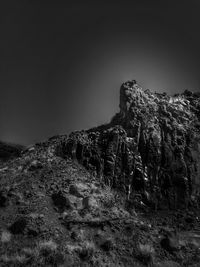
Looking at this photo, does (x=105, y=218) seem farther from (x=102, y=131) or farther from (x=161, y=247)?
(x=102, y=131)

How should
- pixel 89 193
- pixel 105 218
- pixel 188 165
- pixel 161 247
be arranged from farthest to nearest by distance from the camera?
pixel 188 165 < pixel 89 193 < pixel 105 218 < pixel 161 247

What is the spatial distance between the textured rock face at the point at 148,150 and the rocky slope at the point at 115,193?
0.13 m

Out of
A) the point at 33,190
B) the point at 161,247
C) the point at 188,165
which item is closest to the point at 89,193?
the point at 33,190

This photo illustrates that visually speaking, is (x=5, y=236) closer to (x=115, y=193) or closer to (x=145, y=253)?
(x=145, y=253)

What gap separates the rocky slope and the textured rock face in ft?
0.44

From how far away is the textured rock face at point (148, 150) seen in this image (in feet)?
137

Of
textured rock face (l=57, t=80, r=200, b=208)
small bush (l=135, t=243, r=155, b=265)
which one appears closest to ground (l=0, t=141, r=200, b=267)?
small bush (l=135, t=243, r=155, b=265)

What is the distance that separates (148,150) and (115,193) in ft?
26.0

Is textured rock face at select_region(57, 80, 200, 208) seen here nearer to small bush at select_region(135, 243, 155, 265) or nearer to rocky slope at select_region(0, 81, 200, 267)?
rocky slope at select_region(0, 81, 200, 267)

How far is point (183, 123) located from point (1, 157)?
91.0ft


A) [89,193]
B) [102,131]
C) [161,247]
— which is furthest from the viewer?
[102,131]

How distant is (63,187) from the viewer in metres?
38.4

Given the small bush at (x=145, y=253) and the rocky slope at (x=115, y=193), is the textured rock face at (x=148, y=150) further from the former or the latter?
the small bush at (x=145, y=253)

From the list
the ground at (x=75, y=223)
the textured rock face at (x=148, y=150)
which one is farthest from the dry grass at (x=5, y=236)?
the textured rock face at (x=148, y=150)
